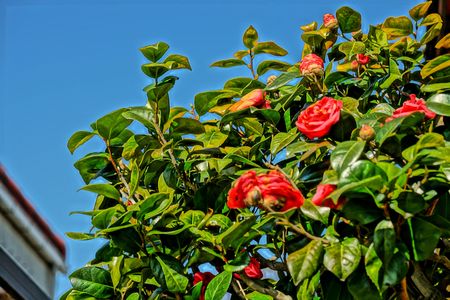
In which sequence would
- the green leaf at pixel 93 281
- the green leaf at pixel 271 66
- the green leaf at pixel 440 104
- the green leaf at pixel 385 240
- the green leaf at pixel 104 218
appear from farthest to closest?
the green leaf at pixel 271 66 → the green leaf at pixel 93 281 → the green leaf at pixel 104 218 → the green leaf at pixel 440 104 → the green leaf at pixel 385 240

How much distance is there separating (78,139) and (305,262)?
2.51ft

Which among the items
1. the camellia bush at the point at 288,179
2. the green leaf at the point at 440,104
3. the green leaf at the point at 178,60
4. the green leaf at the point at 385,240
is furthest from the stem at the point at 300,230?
the green leaf at the point at 178,60

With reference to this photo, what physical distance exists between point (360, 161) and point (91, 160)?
813 millimetres

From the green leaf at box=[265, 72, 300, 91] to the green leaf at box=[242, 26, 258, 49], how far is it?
31cm

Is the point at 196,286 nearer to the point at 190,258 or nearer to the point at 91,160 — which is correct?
the point at 190,258

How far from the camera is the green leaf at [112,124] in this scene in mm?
1917

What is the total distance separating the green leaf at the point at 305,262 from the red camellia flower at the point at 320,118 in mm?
270

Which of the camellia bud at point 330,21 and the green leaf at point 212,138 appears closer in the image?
the green leaf at point 212,138

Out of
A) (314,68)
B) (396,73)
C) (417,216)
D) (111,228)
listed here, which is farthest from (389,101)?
(111,228)

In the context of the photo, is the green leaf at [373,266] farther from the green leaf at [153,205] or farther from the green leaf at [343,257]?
the green leaf at [153,205]

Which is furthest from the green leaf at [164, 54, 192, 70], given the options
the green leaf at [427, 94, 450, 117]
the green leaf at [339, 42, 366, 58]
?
the green leaf at [427, 94, 450, 117]

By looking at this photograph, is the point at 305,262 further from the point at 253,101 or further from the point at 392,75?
the point at 392,75

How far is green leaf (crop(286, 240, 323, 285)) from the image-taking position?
4.77 feet

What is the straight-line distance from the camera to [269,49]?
2266 millimetres
